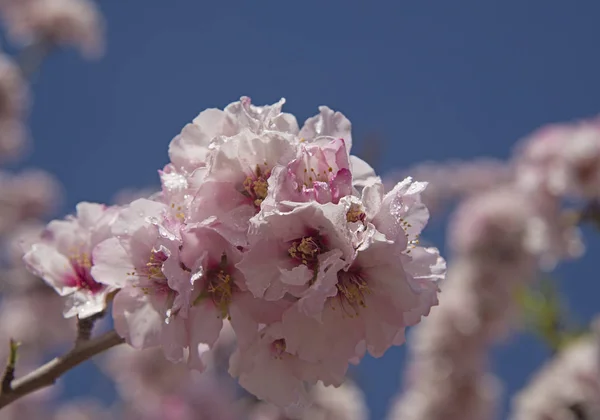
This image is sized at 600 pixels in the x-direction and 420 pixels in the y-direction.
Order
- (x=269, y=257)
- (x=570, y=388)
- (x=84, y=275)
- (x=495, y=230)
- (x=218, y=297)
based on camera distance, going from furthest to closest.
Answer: (x=495, y=230) < (x=570, y=388) < (x=84, y=275) < (x=218, y=297) < (x=269, y=257)

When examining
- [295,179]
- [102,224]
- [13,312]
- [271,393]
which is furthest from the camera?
[13,312]

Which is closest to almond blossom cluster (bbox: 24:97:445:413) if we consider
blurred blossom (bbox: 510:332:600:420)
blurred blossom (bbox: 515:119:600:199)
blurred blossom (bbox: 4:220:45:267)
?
blurred blossom (bbox: 4:220:45:267)

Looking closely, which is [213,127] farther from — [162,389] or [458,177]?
[458,177]

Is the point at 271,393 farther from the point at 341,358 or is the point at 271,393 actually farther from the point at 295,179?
the point at 295,179

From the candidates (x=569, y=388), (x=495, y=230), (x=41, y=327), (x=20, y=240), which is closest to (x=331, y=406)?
(x=569, y=388)

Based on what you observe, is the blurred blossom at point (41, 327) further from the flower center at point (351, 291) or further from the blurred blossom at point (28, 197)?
the flower center at point (351, 291)

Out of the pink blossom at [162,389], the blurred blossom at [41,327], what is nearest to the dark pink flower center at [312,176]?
the pink blossom at [162,389]

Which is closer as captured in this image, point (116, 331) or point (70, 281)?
point (116, 331)

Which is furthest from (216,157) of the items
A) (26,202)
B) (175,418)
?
(26,202)
